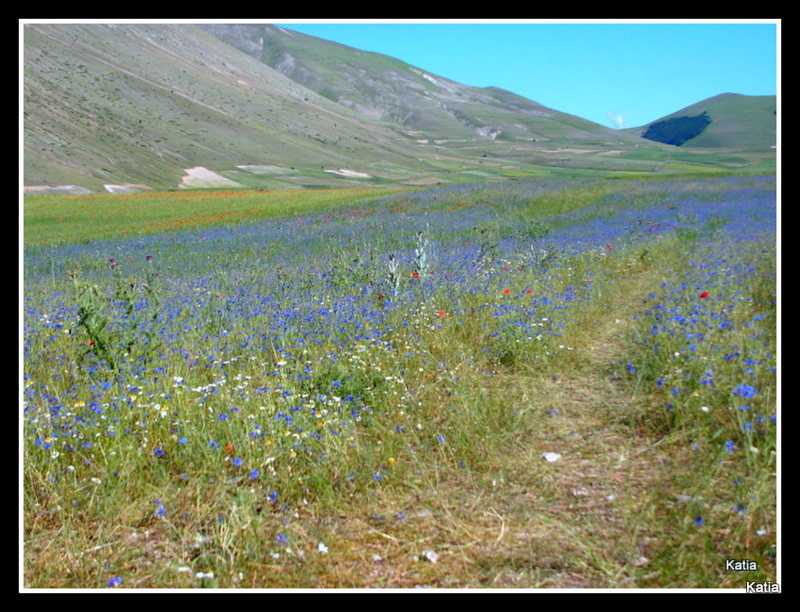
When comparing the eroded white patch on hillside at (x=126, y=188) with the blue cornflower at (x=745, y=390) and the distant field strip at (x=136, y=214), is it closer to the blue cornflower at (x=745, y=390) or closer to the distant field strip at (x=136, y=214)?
the distant field strip at (x=136, y=214)

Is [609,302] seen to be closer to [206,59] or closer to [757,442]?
[757,442]

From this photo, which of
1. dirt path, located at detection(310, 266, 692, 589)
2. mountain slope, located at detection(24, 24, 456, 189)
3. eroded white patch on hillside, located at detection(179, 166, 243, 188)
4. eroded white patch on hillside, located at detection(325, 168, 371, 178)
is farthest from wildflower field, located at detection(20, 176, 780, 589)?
eroded white patch on hillside, located at detection(325, 168, 371, 178)

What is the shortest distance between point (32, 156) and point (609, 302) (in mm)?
81101

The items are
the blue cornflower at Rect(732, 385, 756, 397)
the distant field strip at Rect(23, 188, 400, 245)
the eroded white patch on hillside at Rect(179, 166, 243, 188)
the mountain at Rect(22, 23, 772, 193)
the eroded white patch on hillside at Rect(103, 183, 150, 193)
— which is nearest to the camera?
the blue cornflower at Rect(732, 385, 756, 397)

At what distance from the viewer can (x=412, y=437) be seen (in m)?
4.45

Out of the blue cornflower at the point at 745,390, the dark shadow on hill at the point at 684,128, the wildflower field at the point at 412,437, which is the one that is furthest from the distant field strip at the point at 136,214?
the dark shadow on hill at the point at 684,128

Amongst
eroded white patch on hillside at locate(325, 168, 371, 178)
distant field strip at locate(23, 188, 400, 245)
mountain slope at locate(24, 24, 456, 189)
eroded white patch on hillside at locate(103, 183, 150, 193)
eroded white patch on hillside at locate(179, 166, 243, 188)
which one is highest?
mountain slope at locate(24, 24, 456, 189)

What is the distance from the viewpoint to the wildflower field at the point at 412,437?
314 centimetres

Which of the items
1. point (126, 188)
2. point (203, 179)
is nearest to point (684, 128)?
point (203, 179)

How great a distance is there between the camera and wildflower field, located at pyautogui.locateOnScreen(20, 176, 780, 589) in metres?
3.14

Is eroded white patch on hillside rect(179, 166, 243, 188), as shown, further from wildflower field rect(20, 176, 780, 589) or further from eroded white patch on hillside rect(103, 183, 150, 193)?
wildflower field rect(20, 176, 780, 589)

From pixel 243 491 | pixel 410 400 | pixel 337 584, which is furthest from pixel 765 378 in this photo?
pixel 243 491

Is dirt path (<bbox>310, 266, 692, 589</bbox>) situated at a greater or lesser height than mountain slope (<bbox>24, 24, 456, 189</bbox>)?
lesser

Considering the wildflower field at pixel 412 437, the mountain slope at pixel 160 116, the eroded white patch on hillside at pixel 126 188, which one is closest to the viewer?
the wildflower field at pixel 412 437
